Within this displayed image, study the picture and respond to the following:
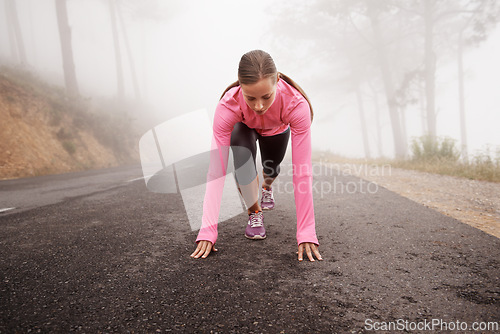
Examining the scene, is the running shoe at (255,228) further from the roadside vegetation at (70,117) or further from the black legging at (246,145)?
the roadside vegetation at (70,117)

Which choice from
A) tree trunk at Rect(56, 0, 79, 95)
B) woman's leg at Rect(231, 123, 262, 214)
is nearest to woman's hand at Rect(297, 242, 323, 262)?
woman's leg at Rect(231, 123, 262, 214)

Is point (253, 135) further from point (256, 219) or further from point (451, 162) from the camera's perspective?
point (451, 162)

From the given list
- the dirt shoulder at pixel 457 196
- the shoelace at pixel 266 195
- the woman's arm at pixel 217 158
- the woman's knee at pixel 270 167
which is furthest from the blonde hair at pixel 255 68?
the dirt shoulder at pixel 457 196

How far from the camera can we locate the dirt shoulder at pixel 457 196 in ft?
10.4

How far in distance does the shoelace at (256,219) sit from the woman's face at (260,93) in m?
1.01

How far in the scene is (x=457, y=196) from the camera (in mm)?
4277

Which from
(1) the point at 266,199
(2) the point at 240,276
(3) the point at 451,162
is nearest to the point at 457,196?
(1) the point at 266,199

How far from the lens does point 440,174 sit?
652 cm

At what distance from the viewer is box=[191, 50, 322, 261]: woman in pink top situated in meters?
2.05

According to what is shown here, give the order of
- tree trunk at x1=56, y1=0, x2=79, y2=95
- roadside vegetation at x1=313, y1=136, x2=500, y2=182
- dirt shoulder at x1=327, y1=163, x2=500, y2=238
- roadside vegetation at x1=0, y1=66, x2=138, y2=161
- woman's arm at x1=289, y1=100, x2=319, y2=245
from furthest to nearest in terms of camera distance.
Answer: tree trunk at x1=56, y1=0, x2=79, y2=95 < roadside vegetation at x1=0, y1=66, x2=138, y2=161 < roadside vegetation at x1=313, y1=136, x2=500, y2=182 < dirt shoulder at x1=327, y1=163, x2=500, y2=238 < woman's arm at x1=289, y1=100, x2=319, y2=245

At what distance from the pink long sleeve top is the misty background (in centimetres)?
693

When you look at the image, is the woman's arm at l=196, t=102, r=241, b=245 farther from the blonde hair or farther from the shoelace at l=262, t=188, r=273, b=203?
the shoelace at l=262, t=188, r=273, b=203

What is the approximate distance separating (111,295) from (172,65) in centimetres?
5666

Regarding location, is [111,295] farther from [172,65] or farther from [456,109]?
[456,109]
